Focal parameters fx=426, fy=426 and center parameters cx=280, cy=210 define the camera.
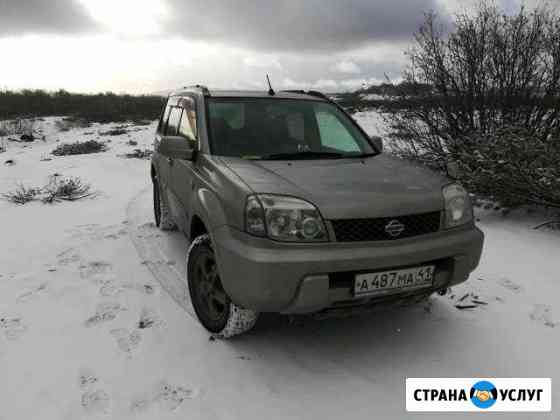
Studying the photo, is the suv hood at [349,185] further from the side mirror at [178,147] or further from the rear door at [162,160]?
the rear door at [162,160]

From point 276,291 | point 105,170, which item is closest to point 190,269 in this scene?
point 276,291

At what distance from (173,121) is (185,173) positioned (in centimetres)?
115

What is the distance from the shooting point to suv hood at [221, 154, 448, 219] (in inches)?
92.4

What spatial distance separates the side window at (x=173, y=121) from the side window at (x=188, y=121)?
0.14 meters

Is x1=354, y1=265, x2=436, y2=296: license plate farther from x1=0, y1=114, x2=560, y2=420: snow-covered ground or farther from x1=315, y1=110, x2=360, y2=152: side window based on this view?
x1=315, y1=110, x2=360, y2=152: side window

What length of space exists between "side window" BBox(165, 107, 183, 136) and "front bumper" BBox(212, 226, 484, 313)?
2.00 m

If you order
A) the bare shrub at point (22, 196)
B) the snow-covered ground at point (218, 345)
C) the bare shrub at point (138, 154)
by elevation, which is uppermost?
the bare shrub at point (138, 154)

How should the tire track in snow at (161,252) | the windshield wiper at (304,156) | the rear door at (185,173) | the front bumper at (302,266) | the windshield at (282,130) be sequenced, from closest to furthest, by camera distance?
the front bumper at (302,266), the windshield wiper at (304,156), the windshield at (282,130), the rear door at (185,173), the tire track in snow at (161,252)

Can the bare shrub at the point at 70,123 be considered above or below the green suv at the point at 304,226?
above

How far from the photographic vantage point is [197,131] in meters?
3.29

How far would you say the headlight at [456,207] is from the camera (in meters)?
2.63

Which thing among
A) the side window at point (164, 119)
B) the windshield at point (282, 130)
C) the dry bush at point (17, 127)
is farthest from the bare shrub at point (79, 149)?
the windshield at point (282, 130)

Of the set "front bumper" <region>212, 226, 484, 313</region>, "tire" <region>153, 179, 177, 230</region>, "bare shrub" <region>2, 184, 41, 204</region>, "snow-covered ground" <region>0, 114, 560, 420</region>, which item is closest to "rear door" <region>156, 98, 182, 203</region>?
"tire" <region>153, 179, 177, 230</region>

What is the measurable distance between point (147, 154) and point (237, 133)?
29.0 ft
